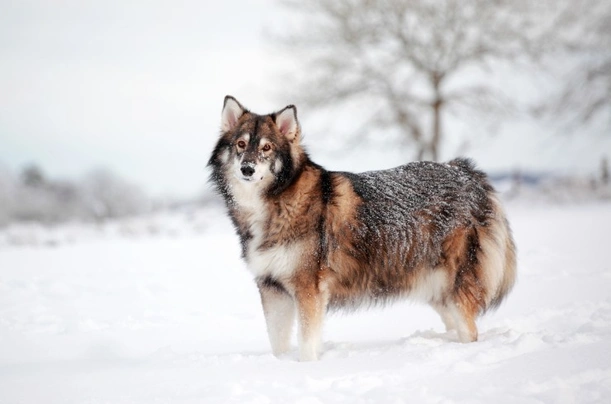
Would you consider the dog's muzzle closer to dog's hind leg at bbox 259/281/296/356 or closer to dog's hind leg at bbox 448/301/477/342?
dog's hind leg at bbox 259/281/296/356

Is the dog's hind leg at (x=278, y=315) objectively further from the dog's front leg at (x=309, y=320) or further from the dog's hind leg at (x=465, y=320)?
the dog's hind leg at (x=465, y=320)

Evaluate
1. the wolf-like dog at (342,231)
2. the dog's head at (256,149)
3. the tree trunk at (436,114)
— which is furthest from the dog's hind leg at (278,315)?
the tree trunk at (436,114)

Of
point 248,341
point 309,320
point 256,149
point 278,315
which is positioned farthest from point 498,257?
point 248,341

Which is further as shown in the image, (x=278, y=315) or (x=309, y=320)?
(x=278, y=315)

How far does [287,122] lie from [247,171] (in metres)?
0.66

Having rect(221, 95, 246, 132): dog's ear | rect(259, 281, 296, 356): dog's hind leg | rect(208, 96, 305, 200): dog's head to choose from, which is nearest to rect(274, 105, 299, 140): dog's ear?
rect(208, 96, 305, 200): dog's head

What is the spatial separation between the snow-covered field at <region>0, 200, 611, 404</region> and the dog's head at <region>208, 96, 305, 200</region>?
60.1 inches

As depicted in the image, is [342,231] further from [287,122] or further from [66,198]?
[66,198]

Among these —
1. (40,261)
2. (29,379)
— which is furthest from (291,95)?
(29,379)

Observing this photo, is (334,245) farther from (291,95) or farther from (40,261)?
(291,95)

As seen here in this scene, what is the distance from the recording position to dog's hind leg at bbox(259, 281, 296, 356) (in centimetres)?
518

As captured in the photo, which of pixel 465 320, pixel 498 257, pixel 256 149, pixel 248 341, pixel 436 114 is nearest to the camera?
pixel 256 149

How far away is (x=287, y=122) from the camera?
521 centimetres

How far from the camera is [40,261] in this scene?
38.7 ft
